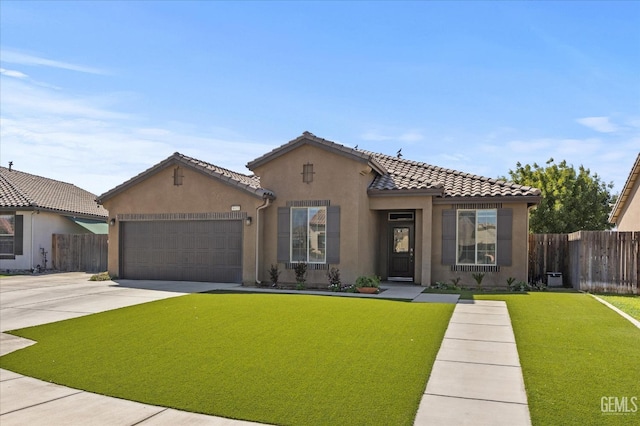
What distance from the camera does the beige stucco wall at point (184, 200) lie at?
1585 centimetres

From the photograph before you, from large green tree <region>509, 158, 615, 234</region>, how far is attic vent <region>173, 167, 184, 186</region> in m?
25.5

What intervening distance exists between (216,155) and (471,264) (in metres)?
13.0

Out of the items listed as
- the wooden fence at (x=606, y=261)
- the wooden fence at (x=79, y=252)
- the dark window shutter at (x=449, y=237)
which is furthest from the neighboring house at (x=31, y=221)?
the wooden fence at (x=606, y=261)

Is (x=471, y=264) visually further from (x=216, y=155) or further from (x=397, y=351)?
(x=216, y=155)

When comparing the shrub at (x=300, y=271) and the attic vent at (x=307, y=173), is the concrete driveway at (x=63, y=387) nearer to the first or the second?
the shrub at (x=300, y=271)

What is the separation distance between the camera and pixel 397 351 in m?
6.67

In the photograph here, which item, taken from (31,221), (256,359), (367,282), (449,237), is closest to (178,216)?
(367,282)

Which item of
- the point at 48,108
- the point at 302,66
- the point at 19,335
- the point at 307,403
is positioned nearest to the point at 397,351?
the point at 307,403

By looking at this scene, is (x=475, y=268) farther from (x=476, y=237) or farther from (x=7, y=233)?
(x=7, y=233)

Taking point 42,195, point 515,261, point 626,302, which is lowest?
point 626,302

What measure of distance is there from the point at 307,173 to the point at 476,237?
6119 millimetres

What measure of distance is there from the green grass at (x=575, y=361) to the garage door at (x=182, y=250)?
9.72 m

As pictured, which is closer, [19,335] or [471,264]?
[19,335]

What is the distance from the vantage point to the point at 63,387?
555 cm
